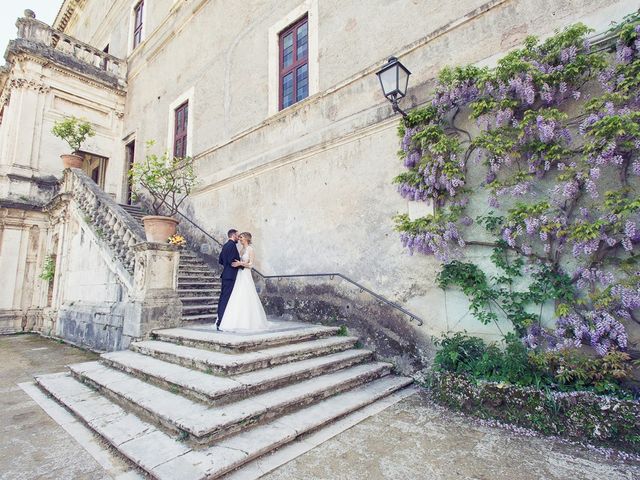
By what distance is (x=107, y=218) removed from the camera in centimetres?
782

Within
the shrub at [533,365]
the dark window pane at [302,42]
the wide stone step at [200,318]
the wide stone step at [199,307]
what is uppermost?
the dark window pane at [302,42]

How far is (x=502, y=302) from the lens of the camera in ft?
14.8

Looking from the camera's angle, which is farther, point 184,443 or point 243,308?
point 243,308

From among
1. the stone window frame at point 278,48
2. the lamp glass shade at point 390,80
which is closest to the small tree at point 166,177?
the stone window frame at point 278,48


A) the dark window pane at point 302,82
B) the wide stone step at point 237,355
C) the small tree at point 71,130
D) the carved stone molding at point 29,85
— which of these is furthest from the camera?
the carved stone molding at point 29,85

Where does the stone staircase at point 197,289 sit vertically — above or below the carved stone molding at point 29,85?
below

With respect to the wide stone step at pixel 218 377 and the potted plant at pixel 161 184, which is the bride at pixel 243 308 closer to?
the wide stone step at pixel 218 377

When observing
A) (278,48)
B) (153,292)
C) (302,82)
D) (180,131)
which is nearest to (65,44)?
(180,131)

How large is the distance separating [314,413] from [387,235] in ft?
9.77

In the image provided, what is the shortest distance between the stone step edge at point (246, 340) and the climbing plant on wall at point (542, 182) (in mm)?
1958

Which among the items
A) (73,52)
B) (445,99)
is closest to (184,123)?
(73,52)

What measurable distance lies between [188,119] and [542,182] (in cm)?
954

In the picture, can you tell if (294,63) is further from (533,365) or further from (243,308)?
(533,365)

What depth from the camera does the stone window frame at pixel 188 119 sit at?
34.0 ft
